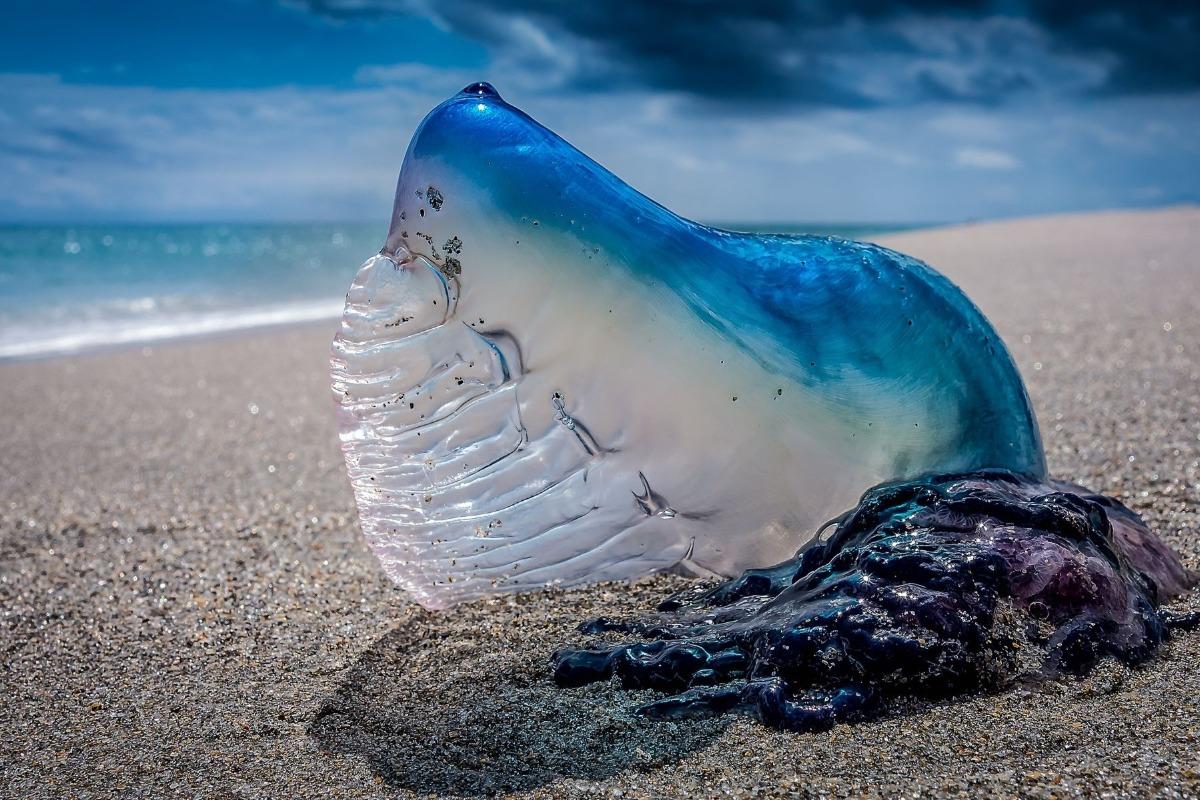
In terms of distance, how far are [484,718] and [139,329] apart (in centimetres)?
1090

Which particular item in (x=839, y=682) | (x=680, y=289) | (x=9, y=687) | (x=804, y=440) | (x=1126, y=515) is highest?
(x=680, y=289)

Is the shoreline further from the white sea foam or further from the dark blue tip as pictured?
the dark blue tip

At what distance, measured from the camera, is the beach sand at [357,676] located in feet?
5.82

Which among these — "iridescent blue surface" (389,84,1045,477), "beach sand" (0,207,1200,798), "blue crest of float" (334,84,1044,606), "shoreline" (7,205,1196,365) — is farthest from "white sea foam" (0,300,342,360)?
"iridescent blue surface" (389,84,1045,477)

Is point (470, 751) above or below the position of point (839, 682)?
below

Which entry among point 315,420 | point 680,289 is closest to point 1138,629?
point 680,289

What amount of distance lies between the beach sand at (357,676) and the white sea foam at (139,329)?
Result: 5.60 metres

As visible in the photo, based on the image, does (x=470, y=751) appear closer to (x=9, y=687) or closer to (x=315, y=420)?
(x=9, y=687)

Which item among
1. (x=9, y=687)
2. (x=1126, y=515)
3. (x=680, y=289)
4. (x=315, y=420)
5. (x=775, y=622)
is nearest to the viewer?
(x=775, y=622)

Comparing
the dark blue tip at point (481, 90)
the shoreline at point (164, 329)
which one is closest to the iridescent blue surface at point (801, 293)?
the dark blue tip at point (481, 90)

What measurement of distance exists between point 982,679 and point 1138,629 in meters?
0.41

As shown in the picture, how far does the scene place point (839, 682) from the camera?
1.91 metres

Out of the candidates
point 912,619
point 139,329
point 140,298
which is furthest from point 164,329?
point 912,619

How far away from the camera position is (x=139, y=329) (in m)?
11.6
